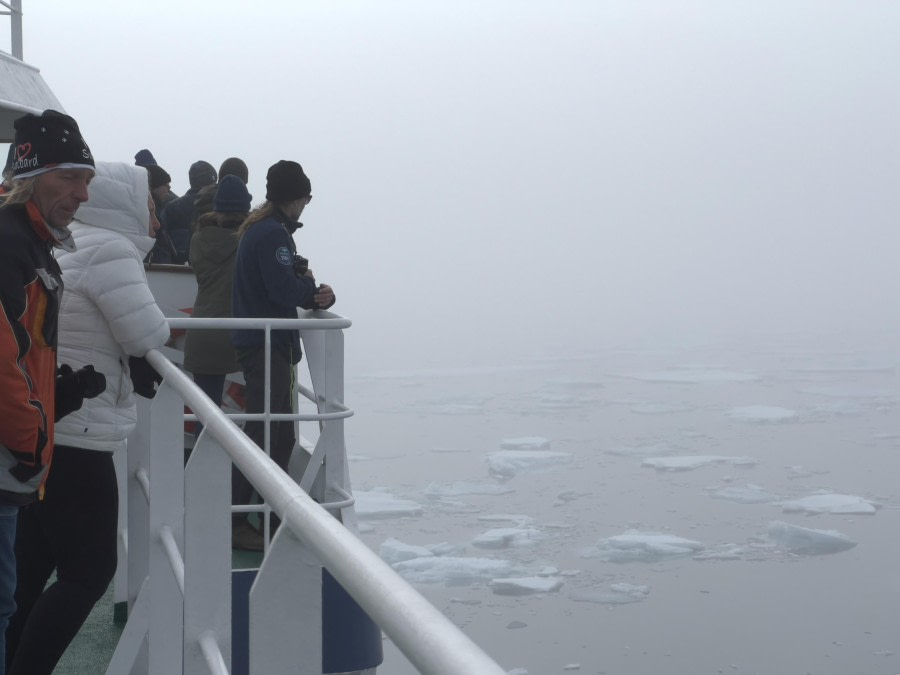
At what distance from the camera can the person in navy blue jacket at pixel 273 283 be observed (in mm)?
3758

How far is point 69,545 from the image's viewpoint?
208 centimetres

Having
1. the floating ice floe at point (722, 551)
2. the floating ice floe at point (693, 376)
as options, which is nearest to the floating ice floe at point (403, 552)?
the floating ice floe at point (722, 551)

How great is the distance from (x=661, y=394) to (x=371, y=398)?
14.0 metres

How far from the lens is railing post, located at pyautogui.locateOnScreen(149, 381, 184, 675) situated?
1911mm

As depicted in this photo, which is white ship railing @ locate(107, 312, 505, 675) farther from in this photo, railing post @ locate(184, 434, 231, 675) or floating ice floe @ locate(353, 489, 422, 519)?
floating ice floe @ locate(353, 489, 422, 519)

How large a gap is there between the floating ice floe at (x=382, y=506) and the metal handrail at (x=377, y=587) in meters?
20.8

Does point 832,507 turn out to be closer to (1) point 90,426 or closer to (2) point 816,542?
(2) point 816,542

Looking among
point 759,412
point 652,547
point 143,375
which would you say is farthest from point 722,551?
point 143,375

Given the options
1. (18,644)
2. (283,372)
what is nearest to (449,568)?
(283,372)

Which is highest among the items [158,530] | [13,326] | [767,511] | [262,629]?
[13,326]

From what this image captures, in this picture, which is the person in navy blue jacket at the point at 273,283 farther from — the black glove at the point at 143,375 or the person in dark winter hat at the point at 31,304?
the person in dark winter hat at the point at 31,304

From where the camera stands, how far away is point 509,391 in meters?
47.8

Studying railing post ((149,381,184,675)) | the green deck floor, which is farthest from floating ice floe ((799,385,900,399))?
railing post ((149,381,184,675))

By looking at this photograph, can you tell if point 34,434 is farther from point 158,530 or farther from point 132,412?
point 132,412
